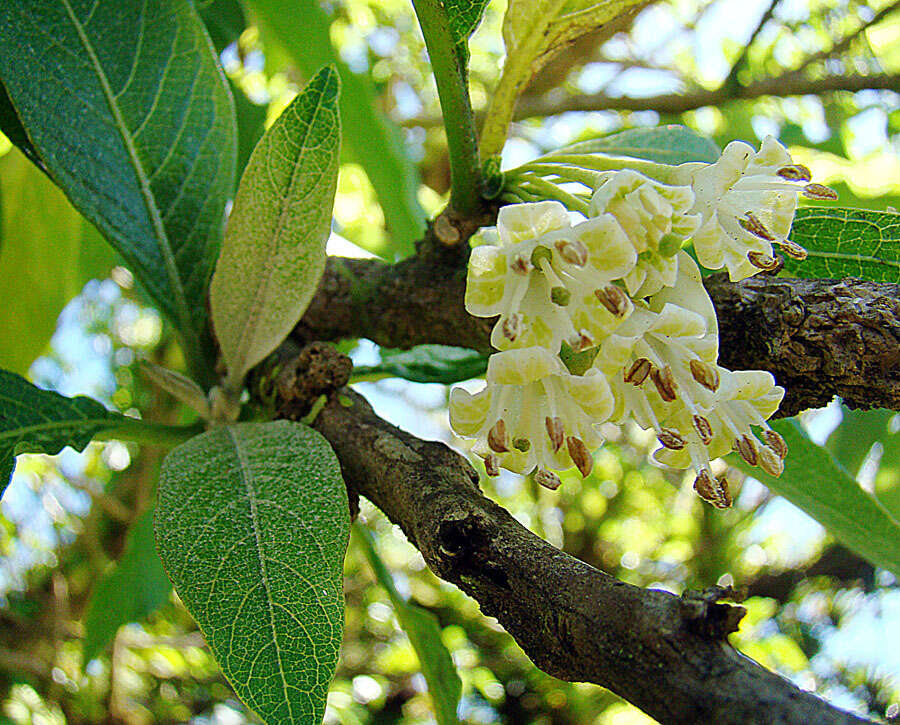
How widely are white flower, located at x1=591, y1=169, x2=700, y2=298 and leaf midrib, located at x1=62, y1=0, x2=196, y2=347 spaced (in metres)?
0.51

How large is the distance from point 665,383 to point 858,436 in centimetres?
89

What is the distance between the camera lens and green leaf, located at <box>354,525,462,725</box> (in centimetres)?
90

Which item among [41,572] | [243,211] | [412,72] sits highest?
[412,72]

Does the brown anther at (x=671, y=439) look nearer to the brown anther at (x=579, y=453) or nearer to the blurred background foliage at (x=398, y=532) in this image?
the brown anther at (x=579, y=453)

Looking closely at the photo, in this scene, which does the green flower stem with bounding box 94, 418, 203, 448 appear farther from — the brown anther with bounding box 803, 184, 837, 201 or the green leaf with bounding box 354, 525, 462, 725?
the brown anther with bounding box 803, 184, 837, 201

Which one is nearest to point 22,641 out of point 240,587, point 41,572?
point 41,572

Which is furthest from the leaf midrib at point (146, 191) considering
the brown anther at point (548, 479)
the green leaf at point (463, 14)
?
the brown anther at point (548, 479)

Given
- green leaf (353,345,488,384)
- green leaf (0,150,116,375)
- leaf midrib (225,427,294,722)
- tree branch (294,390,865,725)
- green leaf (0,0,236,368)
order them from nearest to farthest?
1. tree branch (294,390,865,725)
2. leaf midrib (225,427,294,722)
3. green leaf (0,0,236,368)
4. green leaf (353,345,488,384)
5. green leaf (0,150,116,375)

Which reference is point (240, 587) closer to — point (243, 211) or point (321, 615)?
point (321, 615)

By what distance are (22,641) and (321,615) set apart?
1.73 m

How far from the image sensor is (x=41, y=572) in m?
2.12

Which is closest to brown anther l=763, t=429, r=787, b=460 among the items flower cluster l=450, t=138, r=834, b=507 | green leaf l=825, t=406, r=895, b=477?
flower cluster l=450, t=138, r=834, b=507

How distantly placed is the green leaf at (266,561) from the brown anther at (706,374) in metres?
0.27

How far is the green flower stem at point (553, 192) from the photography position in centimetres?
63
